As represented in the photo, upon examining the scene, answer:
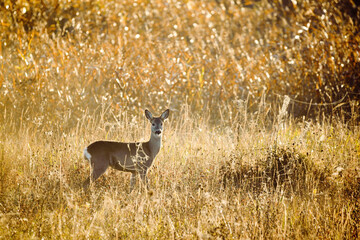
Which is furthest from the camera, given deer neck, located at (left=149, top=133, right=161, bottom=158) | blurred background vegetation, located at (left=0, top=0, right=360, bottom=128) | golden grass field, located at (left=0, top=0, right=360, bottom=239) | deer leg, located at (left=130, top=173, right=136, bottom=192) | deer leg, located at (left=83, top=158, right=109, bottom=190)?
blurred background vegetation, located at (left=0, top=0, right=360, bottom=128)

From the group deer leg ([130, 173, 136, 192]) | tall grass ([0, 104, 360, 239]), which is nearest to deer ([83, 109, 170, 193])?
deer leg ([130, 173, 136, 192])

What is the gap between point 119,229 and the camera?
470 centimetres

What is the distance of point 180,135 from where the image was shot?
8.72 meters

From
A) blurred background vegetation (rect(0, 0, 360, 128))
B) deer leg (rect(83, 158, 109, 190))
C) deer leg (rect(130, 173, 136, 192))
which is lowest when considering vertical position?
deer leg (rect(130, 173, 136, 192))

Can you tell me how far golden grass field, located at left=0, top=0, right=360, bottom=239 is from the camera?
190 inches

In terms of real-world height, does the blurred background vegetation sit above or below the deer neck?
above

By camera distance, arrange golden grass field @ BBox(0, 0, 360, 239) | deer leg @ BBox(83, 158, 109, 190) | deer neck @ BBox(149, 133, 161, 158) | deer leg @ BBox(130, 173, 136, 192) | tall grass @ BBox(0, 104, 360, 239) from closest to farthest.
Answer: tall grass @ BBox(0, 104, 360, 239)
golden grass field @ BBox(0, 0, 360, 239)
deer leg @ BBox(83, 158, 109, 190)
deer leg @ BBox(130, 173, 136, 192)
deer neck @ BBox(149, 133, 161, 158)

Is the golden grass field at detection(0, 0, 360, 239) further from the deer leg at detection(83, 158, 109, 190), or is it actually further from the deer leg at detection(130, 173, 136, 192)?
the deer leg at detection(83, 158, 109, 190)

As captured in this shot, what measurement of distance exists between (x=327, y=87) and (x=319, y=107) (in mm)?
405

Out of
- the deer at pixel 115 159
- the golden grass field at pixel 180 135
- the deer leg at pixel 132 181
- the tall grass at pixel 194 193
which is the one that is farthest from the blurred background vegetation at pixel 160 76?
the deer leg at pixel 132 181

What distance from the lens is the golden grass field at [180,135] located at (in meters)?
4.82

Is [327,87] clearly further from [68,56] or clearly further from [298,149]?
[68,56]

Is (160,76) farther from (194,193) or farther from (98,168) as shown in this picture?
(194,193)

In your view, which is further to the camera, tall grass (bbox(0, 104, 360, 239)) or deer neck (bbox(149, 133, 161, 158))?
deer neck (bbox(149, 133, 161, 158))
